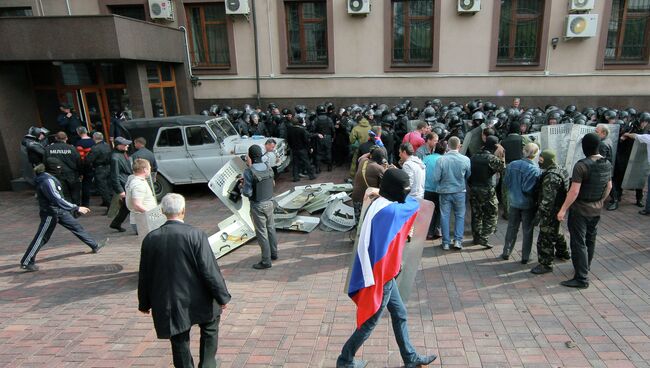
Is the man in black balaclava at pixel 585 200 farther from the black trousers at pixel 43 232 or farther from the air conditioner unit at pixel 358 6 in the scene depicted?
the air conditioner unit at pixel 358 6

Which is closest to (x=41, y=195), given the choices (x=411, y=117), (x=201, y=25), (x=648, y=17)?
(x=411, y=117)

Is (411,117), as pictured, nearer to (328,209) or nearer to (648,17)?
(328,209)

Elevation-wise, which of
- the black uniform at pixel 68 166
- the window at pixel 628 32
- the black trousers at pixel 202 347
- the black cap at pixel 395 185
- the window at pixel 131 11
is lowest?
the black trousers at pixel 202 347

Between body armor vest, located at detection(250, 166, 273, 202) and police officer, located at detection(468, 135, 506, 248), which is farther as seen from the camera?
police officer, located at detection(468, 135, 506, 248)

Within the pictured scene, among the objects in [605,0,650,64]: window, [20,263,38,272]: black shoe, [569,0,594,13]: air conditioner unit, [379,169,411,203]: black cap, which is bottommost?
[20,263,38,272]: black shoe

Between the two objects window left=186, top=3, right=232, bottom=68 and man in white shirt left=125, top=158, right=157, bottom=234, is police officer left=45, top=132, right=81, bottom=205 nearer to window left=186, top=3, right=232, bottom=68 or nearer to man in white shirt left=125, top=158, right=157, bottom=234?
man in white shirt left=125, top=158, right=157, bottom=234

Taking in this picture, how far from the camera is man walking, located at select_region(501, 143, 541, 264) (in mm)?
5203

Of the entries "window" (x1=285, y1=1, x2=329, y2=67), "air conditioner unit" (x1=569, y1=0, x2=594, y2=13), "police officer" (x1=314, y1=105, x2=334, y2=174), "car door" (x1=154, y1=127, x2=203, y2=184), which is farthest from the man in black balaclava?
"window" (x1=285, y1=1, x2=329, y2=67)

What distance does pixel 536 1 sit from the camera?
1378cm

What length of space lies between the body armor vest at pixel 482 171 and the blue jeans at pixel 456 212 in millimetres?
295

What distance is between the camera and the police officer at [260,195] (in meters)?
5.54

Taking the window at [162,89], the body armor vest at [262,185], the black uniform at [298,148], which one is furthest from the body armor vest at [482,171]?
the window at [162,89]

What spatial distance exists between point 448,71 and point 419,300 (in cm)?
1153

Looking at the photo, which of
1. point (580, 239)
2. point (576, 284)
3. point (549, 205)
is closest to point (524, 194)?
point (549, 205)
